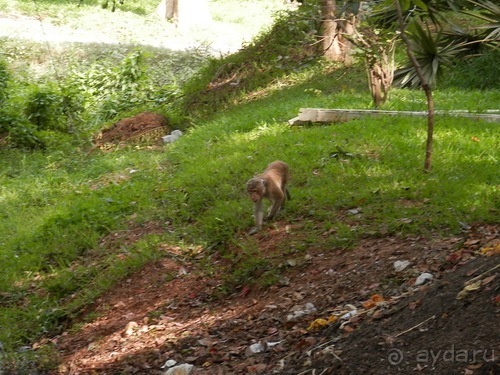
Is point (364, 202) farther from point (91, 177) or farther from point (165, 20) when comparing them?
point (165, 20)

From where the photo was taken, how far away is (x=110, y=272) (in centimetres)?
912

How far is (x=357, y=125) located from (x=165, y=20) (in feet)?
61.5

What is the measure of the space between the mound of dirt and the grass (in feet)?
4.11

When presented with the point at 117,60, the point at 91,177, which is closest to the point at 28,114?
the point at 91,177

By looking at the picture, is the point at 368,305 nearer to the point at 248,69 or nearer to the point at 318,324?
the point at 318,324

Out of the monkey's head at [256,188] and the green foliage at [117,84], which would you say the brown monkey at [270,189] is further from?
the green foliage at [117,84]

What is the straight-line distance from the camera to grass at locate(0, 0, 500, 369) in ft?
27.2

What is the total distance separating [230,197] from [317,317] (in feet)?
11.2

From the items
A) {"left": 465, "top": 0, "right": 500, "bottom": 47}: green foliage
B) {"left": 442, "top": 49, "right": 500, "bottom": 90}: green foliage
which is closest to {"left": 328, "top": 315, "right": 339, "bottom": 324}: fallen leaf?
{"left": 465, "top": 0, "right": 500, "bottom": 47}: green foliage

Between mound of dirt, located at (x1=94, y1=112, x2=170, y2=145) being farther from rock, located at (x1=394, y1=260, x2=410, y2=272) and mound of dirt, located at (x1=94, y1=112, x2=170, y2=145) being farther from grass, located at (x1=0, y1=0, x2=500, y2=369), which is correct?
rock, located at (x1=394, y1=260, x2=410, y2=272)

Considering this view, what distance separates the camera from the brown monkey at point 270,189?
8.42m

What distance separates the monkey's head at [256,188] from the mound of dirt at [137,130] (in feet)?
23.2

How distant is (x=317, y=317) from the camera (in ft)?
22.1

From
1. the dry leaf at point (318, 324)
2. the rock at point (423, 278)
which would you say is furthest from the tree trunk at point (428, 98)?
the dry leaf at point (318, 324)
